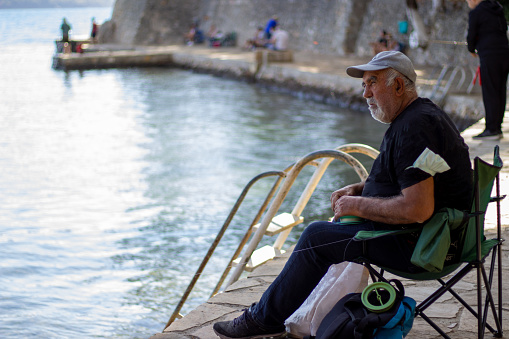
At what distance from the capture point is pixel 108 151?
12438mm

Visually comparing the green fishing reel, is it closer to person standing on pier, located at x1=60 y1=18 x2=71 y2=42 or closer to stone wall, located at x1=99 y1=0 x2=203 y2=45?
person standing on pier, located at x1=60 y1=18 x2=71 y2=42

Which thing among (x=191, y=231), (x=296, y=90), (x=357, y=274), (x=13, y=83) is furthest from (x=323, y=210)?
(x=13, y=83)

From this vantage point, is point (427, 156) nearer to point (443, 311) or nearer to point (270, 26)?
point (443, 311)

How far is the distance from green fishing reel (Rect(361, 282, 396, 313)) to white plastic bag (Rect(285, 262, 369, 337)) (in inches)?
16.2

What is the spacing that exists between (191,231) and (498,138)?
11.9 feet

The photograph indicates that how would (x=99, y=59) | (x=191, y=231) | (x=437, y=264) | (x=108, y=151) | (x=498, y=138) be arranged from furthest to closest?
(x=99, y=59), (x=108, y=151), (x=191, y=231), (x=498, y=138), (x=437, y=264)

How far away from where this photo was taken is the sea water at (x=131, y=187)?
625 cm

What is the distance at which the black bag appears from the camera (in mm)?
2152

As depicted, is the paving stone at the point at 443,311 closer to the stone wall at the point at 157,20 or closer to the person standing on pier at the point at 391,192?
the person standing on pier at the point at 391,192

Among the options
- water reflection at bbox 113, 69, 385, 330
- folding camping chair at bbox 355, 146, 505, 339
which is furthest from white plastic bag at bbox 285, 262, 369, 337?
water reflection at bbox 113, 69, 385, 330

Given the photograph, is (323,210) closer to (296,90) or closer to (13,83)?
(296,90)

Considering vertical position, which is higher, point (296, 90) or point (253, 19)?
point (253, 19)

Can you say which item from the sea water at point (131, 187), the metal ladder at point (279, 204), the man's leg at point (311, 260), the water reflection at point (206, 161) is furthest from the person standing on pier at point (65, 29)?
the man's leg at point (311, 260)

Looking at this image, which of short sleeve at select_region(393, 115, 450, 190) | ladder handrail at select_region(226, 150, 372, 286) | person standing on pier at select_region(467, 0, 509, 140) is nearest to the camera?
short sleeve at select_region(393, 115, 450, 190)
